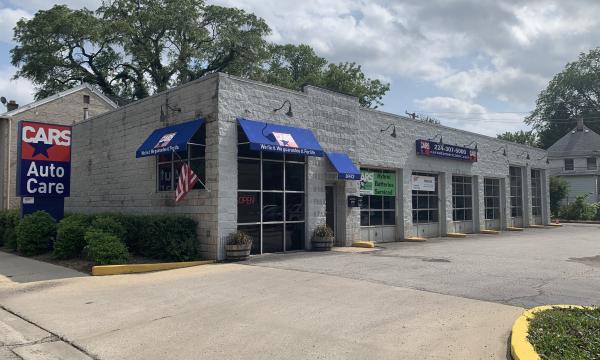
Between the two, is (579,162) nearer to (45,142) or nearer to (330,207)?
(330,207)

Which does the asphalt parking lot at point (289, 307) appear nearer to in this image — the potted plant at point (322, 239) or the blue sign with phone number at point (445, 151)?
the potted plant at point (322, 239)

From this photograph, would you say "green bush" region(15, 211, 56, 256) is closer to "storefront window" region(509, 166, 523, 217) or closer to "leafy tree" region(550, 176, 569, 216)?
"storefront window" region(509, 166, 523, 217)

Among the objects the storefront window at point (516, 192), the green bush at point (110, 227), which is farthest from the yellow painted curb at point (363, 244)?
the storefront window at point (516, 192)

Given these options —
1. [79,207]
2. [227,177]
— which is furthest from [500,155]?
[79,207]

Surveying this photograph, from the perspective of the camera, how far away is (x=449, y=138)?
75.9 ft

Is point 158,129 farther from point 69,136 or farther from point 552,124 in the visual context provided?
point 552,124

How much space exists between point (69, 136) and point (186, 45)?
910 inches

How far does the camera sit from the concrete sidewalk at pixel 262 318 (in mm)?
5641

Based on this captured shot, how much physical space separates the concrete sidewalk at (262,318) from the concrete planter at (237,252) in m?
2.33

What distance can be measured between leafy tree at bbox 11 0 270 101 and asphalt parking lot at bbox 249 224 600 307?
27325 millimetres

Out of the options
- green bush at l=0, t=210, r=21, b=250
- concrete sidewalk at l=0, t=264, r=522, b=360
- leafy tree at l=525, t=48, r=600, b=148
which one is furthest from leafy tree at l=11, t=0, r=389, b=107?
leafy tree at l=525, t=48, r=600, b=148

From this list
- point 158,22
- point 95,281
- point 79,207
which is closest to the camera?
point 95,281

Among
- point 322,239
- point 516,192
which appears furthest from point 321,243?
point 516,192

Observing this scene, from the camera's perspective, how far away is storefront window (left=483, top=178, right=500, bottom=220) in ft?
85.7
